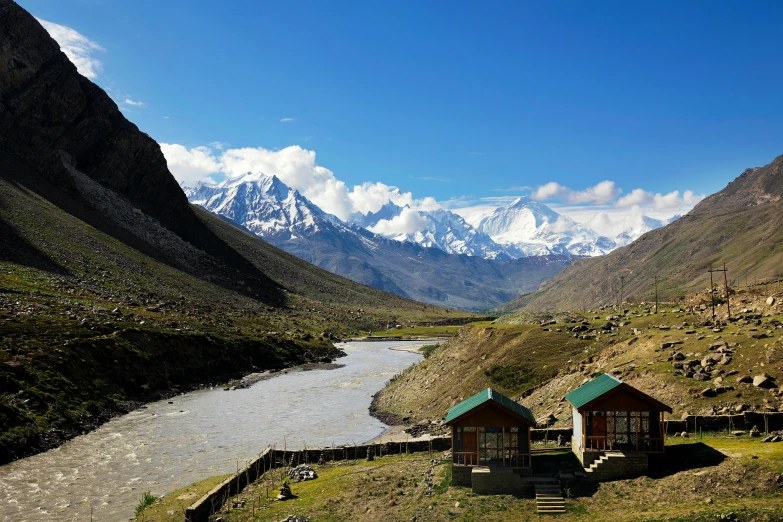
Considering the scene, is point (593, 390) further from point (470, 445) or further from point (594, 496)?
point (470, 445)

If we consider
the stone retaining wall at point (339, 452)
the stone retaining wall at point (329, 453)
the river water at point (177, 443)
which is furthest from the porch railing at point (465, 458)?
the river water at point (177, 443)

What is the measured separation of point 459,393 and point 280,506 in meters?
35.3

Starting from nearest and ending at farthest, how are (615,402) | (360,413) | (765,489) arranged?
(765,489)
(615,402)
(360,413)

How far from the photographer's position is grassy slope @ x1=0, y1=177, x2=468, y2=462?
65.4m

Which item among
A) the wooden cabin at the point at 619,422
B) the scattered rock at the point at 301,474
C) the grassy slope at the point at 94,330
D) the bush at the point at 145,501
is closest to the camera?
the wooden cabin at the point at 619,422

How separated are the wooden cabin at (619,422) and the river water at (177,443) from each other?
96.9 ft

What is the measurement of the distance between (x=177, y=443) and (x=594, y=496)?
45170 mm

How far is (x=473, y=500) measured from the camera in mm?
37875

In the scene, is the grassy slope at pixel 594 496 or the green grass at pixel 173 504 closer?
the grassy slope at pixel 594 496

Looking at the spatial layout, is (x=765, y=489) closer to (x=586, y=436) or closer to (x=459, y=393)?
(x=586, y=436)

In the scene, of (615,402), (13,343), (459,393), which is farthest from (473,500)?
(13,343)

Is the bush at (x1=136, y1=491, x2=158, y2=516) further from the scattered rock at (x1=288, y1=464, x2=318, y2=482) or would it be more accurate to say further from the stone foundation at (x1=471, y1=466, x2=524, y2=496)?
the stone foundation at (x1=471, y1=466, x2=524, y2=496)

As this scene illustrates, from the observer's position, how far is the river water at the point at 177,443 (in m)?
44.1

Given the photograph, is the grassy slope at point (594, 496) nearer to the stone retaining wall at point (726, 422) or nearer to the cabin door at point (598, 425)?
the stone retaining wall at point (726, 422)
